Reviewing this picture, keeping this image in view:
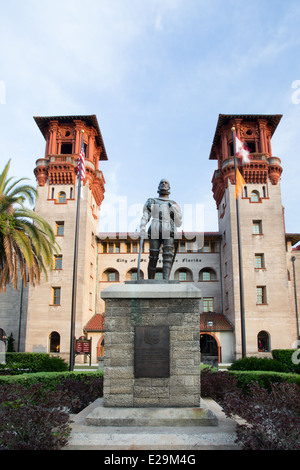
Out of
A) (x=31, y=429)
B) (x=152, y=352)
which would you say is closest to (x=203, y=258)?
(x=152, y=352)

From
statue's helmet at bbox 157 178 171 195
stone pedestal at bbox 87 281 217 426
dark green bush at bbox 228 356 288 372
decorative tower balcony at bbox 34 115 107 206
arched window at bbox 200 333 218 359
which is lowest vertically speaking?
arched window at bbox 200 333 218 359

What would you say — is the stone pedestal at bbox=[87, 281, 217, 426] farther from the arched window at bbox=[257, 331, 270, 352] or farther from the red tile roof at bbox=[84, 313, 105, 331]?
the arched window at bbox=[257, 331, 270, 352]

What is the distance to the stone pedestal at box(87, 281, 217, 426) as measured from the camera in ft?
24.4

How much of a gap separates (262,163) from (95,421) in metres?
33.2

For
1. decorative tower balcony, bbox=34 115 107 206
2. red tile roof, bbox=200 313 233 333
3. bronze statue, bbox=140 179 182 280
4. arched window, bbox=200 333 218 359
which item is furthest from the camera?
arched window, bbox=200 333 218 359

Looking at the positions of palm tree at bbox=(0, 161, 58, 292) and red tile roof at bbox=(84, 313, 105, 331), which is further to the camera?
red tile roof at bbox=(84, 313, 105, 331)

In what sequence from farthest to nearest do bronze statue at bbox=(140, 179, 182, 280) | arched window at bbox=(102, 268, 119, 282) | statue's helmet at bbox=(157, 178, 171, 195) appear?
A: arched window at bbox=(102, 268, 119, 282) < statue's helmet at bbox=(157, 178, 171, 195) < bronze statue at bbox=(140, 179, 182, 280)

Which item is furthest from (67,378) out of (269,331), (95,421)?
(269,331)

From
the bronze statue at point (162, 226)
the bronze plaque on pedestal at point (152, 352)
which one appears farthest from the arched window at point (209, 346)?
the bronze plaque on pedestal at point (152, 352)

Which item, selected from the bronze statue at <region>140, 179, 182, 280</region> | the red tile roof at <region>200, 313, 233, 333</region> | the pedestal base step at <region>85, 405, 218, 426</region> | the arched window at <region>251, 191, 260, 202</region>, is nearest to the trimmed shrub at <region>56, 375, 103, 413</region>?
the pedestal base step at <region>85, 405, 218, 426</region>

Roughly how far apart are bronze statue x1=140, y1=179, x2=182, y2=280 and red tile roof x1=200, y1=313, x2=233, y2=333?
25.8 meters

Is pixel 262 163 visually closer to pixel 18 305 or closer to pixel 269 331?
pixel 269 331

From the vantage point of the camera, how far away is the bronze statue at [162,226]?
925 centimetres

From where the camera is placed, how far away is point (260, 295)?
3403cm
